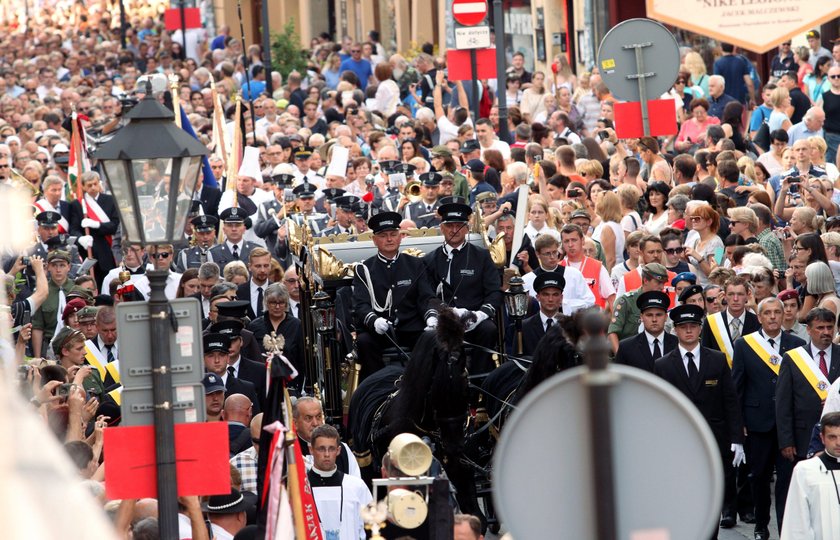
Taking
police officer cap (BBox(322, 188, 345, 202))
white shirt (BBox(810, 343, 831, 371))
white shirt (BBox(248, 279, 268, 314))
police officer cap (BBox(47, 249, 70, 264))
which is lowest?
white shirt (BBox(810, 343, 831, 371))

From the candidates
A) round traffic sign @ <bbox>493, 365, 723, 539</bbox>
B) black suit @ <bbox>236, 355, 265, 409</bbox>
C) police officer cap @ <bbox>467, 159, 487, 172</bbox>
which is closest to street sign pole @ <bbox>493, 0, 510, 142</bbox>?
police officer cap @ <bbox>467, 159, 487, 172</bbox>

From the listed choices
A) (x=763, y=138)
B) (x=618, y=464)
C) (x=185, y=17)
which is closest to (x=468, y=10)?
(x=763, y=138)

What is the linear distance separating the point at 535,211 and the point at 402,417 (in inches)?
200

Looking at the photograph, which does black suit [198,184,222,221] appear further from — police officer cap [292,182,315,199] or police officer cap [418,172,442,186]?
police officer cap [418,172,442,186]

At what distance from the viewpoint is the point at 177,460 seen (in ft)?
28.5

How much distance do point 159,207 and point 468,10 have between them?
45.0 feet

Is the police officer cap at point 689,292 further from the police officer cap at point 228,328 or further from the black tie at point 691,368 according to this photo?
the police officer cap at point 228,328

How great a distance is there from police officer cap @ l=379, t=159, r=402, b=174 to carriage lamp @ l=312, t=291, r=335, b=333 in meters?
6.48

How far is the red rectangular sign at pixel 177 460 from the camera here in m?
8.55

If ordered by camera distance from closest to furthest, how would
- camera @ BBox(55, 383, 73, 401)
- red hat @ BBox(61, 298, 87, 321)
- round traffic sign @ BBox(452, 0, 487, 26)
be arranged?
camera @ BBox(55, 383, 73, 401)
red hat @ BBox(61, 298, 87, 321)
round traffic sign @ BBox(452, 0, 487, 26)

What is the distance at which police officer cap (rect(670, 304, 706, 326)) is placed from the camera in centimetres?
→ 1251

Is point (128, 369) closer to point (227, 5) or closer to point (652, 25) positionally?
point (652, 25)

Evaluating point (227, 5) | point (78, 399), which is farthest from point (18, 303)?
point (227, 5)

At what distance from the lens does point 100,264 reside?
1962cm
